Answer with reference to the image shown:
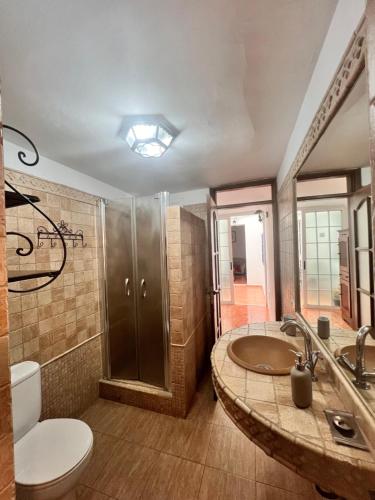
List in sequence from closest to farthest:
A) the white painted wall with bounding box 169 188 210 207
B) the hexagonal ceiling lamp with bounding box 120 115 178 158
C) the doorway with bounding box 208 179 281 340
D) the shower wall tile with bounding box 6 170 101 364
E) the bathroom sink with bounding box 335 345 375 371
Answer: the bathroom sink with bounding box 335 345 375 371
the hexagonal ceiling lamp with bounding box 120 115 178 158
the shower wall tile with bounding box 6 170 101 364
the doorway with bounding box 208 179 281 340
the white painted wall with bounding box 169 188 210 207

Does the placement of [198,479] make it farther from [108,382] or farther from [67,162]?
[67,162]

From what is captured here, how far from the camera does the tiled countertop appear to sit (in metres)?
0.60

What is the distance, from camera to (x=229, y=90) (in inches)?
43.1

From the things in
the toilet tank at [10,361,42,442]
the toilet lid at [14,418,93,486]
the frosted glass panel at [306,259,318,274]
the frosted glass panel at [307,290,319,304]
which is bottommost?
the toilet lid at [14,418,93,486]

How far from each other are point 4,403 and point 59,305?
5.10 feet

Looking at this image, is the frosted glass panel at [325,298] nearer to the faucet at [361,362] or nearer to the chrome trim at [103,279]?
the faucet at [361,362]

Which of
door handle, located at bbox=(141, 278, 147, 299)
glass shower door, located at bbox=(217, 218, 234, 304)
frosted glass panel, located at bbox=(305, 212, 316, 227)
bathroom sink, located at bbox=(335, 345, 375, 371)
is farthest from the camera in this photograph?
glass shower door, located at bbox=(217, 218, 234, 304)

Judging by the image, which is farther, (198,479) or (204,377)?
(204,377)

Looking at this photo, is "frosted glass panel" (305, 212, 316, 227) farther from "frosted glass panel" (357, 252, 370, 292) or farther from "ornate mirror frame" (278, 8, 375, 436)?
"frosted glass panel" (357, 252, 370, 292)

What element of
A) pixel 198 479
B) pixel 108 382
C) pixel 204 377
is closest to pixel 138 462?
pixel 198 479

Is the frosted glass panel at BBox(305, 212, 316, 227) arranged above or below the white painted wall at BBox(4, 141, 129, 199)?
below

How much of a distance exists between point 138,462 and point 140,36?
2376mm

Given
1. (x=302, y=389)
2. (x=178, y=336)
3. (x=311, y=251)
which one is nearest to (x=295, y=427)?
(x=302, y=389)

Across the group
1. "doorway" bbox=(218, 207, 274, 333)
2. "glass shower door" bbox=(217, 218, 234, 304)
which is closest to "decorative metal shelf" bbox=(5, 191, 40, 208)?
"doorway" bbox=(218, 207, 274, 333)
